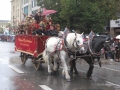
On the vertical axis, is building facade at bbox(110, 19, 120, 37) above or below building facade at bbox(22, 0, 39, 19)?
below

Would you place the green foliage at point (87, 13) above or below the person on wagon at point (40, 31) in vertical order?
above

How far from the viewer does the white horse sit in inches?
384

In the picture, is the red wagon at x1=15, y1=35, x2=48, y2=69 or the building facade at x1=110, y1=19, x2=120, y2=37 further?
the building facade at x1=110, y1=19, x2=120, y2=37

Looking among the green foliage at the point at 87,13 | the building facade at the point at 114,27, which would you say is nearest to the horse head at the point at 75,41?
the green foliage at the point at 87,13

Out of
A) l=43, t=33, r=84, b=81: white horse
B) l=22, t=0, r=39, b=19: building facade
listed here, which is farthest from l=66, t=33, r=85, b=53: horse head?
l=22, t=0, r=39, b=19: building facade

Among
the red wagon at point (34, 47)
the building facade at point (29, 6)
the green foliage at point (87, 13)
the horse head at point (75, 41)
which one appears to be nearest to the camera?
the horse head at point (75, 41)

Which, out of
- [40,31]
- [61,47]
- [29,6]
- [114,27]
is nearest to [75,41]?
[61,47]

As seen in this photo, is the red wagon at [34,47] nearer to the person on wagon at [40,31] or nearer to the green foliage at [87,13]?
the person on wagon at [40,31]

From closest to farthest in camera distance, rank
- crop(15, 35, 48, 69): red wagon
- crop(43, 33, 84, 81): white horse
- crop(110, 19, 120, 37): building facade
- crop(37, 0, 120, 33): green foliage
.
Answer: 1. crop(43, 33, 84, 81): white horse
2. crop(15, 35, 48, 69): red wagon
3. crop(37, 0, 120, 33): green foliage
4. crop(110, 19, 120, 37): building facade

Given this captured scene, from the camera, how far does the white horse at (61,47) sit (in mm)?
9766

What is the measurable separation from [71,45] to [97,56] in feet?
3.83

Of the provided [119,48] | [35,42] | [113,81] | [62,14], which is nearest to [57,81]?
[113,81]

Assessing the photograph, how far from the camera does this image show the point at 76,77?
1112 centimetres

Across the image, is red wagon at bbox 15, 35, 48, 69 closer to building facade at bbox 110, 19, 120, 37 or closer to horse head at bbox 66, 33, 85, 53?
horse head at bbox 66, 33, 85, 53
